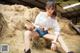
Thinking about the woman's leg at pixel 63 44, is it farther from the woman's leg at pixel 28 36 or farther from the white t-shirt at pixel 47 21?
the woman's leg at pixel 28 36

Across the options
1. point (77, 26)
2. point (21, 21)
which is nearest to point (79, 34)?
point (77, 26)

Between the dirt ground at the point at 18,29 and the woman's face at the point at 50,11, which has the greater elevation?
the woman's face at the point at 50,11

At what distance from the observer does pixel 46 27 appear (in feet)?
8.19

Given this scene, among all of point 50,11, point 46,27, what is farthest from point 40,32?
point 50,11

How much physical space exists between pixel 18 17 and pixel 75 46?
47 centimetres

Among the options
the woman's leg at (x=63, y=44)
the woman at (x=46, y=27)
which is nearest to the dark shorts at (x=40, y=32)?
the woman at (x=46, y=27)

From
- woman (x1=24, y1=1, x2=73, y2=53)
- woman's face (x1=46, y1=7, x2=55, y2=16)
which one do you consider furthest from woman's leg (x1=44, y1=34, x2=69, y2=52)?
woman's face (x1=46, y1=7, x2=55, y2=16)

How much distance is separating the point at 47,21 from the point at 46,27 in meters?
0.05

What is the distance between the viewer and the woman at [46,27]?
8.09 ft

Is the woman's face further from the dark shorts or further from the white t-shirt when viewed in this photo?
the dark shorts

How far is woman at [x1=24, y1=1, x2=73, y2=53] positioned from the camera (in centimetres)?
247

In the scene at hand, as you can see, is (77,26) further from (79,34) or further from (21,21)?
(21,21)

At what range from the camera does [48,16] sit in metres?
2.48

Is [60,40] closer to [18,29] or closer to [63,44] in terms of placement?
[63,44]
